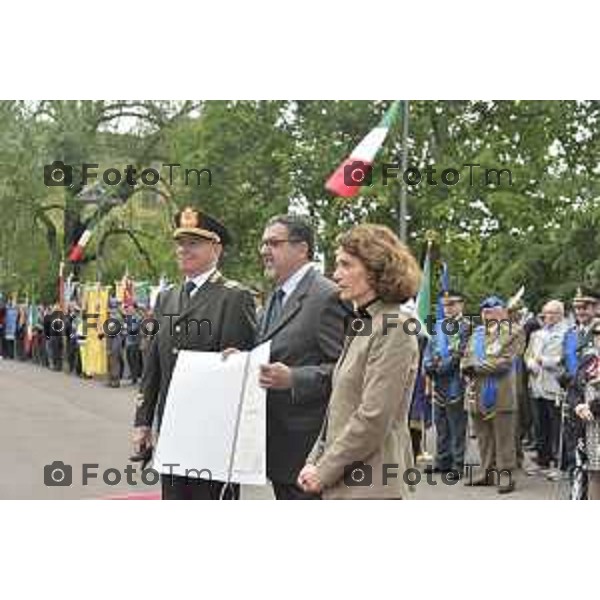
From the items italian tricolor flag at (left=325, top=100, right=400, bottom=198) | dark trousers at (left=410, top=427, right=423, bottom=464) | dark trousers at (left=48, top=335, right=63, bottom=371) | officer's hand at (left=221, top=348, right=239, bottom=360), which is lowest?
dark trousers at (left=410, top=427, right=423, bottom=464)

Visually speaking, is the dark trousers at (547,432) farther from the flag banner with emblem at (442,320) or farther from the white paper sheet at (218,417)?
the white paper sheet at (218,417)

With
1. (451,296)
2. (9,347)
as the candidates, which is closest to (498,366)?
(451,296)

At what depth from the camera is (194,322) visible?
4.37 metres

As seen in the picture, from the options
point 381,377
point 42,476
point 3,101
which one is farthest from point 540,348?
point 381,377

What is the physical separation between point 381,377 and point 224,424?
1.06 m

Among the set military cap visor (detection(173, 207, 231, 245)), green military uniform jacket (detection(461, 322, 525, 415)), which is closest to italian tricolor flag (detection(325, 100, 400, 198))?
green military uniform jacket (detection(461, 322, 525, 415))

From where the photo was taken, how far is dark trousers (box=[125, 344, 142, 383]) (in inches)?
520

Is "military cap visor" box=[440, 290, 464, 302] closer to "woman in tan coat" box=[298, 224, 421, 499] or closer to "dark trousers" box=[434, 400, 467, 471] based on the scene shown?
"dark trousers" box=[434, 400, 467, 471]

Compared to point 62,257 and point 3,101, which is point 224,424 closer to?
Result: point 3,101

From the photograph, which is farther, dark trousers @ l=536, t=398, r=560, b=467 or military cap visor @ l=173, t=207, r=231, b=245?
dark trousers @ l=536, t=398, r=560, b=467

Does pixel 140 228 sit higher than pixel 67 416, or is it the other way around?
pixel 140 228

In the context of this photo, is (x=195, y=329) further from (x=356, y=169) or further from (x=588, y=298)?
(x=588, y=298)

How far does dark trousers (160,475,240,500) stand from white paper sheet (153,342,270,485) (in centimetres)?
12

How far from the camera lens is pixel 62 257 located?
983 cm
